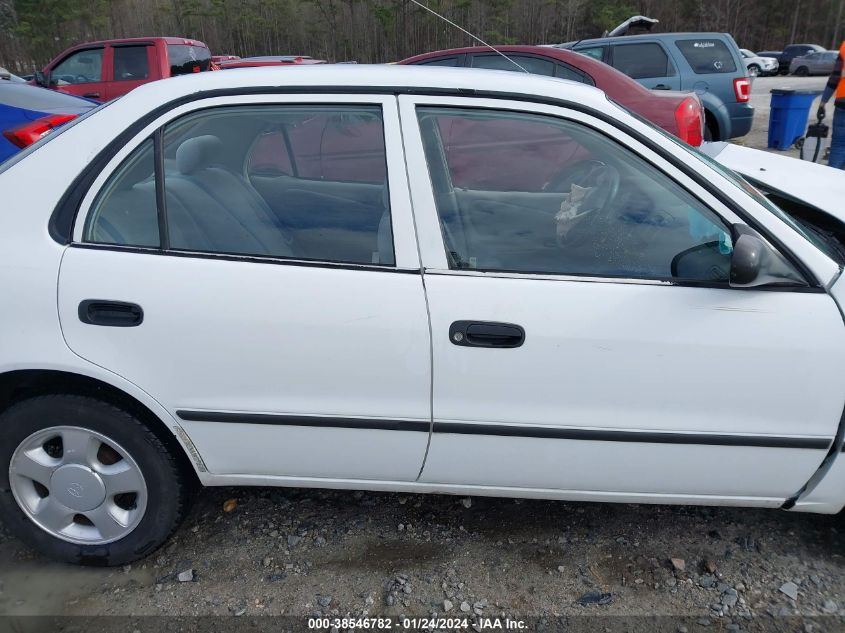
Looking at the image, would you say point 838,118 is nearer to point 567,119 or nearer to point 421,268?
point 567,119

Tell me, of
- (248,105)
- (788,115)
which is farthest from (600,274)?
(788,115)

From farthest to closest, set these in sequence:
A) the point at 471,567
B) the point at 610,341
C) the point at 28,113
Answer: the point at 28,113 < the point at 471,567 < the point at 610,341

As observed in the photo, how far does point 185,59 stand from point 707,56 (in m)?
7.75

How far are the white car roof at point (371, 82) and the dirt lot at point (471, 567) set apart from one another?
129 centimetres

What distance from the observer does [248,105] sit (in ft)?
6.93

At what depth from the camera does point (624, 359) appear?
195 cm

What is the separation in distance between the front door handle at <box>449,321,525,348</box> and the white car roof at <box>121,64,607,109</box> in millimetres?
743

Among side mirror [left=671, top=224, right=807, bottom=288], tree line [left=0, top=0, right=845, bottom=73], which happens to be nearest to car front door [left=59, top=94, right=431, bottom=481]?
side mirror [left=671, top=224, right=807, bottom=288]

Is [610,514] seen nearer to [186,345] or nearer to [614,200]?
[614,200]

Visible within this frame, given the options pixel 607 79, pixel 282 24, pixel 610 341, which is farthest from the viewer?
pixel 282 24

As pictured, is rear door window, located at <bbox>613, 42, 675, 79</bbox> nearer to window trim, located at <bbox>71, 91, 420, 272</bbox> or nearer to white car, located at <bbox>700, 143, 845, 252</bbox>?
white car, located at <bbox>700, 143, 845, 252</bbox>

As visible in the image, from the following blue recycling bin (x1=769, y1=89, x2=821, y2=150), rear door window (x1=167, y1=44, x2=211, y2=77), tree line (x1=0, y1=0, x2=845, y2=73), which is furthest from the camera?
tree line (x1=0, y1=0, x2=845, y2=73)

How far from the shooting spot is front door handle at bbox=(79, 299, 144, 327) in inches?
78.8

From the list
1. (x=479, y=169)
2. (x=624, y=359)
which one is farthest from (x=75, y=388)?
(x=624, y=359)
